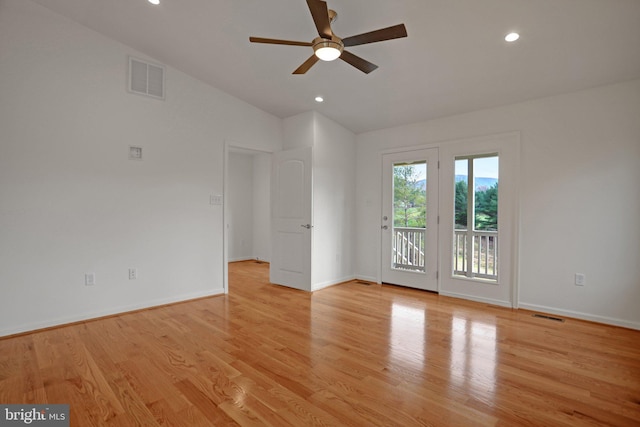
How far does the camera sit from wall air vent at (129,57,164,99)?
377cm

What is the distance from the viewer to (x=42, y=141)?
10.6 feet

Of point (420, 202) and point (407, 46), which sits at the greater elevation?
point (407, 46)

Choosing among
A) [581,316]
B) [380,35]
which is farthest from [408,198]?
[380,35]

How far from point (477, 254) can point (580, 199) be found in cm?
130

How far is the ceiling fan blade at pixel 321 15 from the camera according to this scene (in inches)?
78.5

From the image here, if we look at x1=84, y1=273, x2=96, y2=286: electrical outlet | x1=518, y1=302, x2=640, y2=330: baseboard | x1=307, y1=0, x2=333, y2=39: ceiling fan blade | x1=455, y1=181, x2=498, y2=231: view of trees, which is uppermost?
x1=307, y1=0, x2=333, y2=39: ceiling fan blade

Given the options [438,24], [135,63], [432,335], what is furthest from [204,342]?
[438,24]

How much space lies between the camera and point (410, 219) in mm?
4965

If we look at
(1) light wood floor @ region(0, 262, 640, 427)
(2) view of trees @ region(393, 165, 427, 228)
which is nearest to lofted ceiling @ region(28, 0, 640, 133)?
(2) view of trees @ region(393, 165, 427, 228)

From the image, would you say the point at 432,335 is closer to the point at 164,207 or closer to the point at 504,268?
the point at 504,268

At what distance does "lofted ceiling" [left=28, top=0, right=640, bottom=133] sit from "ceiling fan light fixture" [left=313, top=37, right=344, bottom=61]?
0.47m

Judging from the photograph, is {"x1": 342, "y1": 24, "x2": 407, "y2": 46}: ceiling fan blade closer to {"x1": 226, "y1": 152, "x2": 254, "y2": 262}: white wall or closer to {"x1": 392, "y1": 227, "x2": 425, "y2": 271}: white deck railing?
{"x1": 392, "y1": 227, "x2": 425, "y2": 271}: white deck railing

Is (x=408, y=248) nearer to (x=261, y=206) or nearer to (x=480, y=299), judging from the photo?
(x=480, y=299)

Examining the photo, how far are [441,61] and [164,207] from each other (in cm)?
366
